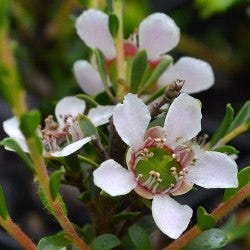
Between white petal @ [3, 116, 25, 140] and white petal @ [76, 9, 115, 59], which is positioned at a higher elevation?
white petal @ [76, 9, 115, 59]

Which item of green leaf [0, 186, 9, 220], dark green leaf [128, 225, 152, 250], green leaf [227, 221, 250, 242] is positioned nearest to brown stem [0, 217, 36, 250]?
green leaf [0, 186, 9, 220]

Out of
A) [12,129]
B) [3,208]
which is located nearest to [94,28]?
Result: [12,129]

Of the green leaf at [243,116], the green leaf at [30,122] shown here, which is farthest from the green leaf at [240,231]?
the green leaf at [30,122]

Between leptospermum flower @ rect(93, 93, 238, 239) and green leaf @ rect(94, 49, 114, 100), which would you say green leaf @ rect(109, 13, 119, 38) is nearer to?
green leaf @ rect(94, 49, 114, 100)

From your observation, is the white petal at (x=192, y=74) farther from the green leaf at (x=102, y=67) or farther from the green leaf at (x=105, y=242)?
the green leaf at (x=105, y=242)

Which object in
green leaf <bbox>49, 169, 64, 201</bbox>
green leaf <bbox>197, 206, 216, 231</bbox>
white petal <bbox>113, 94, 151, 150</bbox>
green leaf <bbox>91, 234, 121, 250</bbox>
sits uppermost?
white petal <bbox>113, 94, 151, 150</bbox>

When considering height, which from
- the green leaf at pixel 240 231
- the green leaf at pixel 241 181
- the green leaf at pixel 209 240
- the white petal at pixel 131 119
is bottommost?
the green leaf at pixel 240 231

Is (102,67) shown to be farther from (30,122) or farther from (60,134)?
(30,122)
